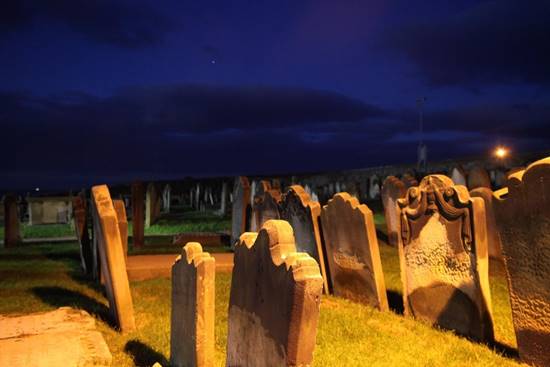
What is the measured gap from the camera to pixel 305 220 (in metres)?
8.19

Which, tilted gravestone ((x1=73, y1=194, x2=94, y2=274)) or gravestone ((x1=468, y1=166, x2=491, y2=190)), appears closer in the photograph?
tilted gravestone ((x1=73, y1=194, x2=94, y2=274))

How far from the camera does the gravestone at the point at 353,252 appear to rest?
6.70 meters

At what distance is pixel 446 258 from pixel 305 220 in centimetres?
285

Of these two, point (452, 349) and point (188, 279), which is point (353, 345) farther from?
point (188, 279)

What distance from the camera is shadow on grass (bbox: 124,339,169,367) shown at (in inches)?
192

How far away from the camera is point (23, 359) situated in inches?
184

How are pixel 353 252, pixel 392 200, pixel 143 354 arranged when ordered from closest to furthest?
pixel 143 354, pixel 353 252, pixel 392 200

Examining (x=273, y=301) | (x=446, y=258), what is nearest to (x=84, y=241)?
(x=446, y=258)

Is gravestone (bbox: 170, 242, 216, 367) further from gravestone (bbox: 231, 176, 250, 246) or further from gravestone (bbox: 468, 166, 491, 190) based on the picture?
gravestone (bbox: 468, 166, 491, 190)

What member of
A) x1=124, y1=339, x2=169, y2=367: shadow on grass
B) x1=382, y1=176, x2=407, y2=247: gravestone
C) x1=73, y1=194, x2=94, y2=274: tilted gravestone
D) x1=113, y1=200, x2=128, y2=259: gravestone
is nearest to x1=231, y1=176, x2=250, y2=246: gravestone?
x1=113, y1=200, x2=128, y2=259: gravestone

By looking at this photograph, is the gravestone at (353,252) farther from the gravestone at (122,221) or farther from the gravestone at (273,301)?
the gravestone at (122,221)

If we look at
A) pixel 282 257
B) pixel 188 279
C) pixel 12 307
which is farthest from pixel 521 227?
pixel 12 307

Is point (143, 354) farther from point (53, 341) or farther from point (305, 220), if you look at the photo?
point (305, 220)

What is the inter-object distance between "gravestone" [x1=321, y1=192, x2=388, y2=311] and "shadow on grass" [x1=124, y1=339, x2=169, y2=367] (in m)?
3.05
